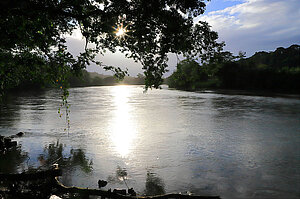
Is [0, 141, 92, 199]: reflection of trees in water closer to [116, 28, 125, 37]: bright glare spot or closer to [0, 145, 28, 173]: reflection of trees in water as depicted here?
[0, 145, 28, 173]: reflection of trees in water

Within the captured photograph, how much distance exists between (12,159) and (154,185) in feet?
29.4

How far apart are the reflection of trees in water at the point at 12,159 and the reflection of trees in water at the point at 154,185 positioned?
6.99m

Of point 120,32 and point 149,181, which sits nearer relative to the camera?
point 149,181

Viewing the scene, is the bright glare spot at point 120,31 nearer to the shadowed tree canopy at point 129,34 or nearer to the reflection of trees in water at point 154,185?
the shadowed tree canopy at point 129,34

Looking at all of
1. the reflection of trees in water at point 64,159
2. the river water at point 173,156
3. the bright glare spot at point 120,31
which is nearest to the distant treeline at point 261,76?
the river water at point 173,156

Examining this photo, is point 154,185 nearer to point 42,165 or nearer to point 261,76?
point 42,165

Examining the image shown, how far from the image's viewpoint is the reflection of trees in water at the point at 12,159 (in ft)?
41.7

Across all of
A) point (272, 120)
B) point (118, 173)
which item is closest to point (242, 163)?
point (118, 173)

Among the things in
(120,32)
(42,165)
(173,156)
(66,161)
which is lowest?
(173,156)

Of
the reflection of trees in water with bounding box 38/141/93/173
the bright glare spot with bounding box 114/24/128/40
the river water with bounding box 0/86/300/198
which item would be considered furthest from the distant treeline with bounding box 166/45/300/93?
the bright glare spot with bounding box 114/24/128/40

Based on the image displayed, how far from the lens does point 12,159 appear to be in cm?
1429

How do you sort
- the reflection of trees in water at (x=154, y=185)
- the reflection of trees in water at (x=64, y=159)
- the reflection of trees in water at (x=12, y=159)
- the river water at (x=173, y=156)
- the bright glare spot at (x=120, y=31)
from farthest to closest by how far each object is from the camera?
the reflection of trees in water at (x=64, y=159), the reflection of trees in water at (x=12, y=159), the bright glare spot at (x=120, y=31), the river water at (x=173, y=156), the reflection of trees in water at (x=154, y=185)

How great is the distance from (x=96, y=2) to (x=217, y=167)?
11.4 m

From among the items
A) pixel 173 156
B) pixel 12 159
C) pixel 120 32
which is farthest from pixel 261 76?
pixel 12 159
